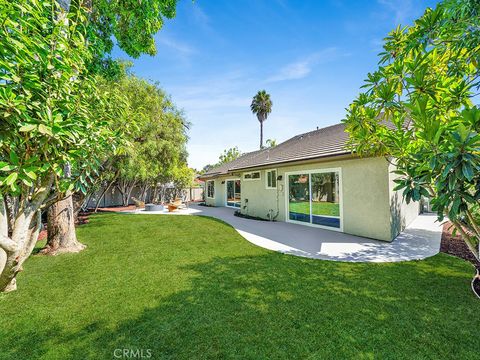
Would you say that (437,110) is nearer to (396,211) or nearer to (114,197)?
(396,211)

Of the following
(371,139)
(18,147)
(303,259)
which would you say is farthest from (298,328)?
(371,139)

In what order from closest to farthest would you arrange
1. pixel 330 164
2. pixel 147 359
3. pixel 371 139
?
pixel 147 359
pixel 371 139
pixel 330 164

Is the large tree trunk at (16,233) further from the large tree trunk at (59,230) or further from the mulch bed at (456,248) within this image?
the mulch bed at (456,248)

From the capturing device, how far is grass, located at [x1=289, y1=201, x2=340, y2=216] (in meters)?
10.1

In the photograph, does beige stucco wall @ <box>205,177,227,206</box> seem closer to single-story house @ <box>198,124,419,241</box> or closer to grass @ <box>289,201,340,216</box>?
single-story house @ <box>198,124,419,241</box>

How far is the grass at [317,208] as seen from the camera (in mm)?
10070

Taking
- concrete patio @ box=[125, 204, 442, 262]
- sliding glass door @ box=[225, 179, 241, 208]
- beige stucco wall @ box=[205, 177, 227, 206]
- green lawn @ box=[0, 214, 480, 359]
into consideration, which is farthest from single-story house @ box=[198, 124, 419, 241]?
beige stucco wall @ box=[205, 177, 227, 206]

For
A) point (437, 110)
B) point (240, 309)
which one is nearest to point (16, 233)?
point (240, 309)

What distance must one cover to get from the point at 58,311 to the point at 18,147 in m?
3.78

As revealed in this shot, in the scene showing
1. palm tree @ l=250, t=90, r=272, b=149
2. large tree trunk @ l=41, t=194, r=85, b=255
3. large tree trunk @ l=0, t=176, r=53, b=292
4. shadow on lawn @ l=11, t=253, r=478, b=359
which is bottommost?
shadow on lawn @ l=11, t=253, r=478, b=359

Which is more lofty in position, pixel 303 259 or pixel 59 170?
pixel 59 170

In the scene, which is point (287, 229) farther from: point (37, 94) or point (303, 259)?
point (37, 94)

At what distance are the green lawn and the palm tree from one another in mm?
32845

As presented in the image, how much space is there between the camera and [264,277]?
537 cm
